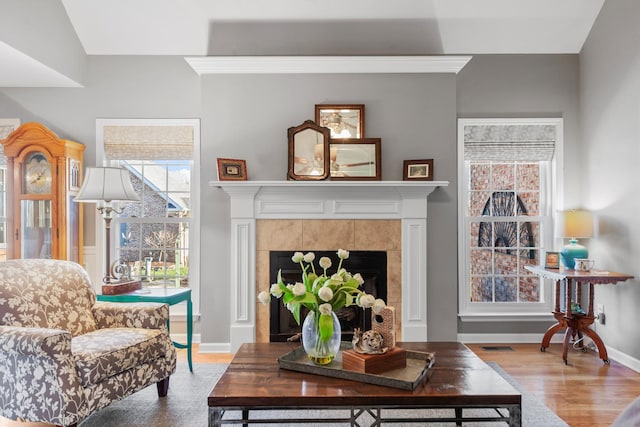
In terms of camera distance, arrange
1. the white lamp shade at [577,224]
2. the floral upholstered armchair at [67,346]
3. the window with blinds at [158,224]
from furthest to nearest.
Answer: the window with blinds at [158,224]
the white lamp shade at [577,224]
the floral upholstered armchair at [67,346]

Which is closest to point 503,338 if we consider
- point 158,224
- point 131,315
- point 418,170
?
point 418,170

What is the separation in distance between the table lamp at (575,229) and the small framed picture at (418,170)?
1.22 metres

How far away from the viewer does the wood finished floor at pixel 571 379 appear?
2.67m

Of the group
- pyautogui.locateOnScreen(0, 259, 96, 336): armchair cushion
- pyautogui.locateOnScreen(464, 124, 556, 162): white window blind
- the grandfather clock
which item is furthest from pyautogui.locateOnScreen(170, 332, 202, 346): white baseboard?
pyautogui.locateOnScreen(464, 124, 556, 162): white window blind

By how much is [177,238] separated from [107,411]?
194 cm

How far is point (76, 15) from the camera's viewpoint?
3.91 m

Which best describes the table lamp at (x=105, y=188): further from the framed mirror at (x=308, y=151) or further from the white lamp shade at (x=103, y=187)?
the framed mirror at (x=308, y=151)

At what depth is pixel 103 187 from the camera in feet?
10.8

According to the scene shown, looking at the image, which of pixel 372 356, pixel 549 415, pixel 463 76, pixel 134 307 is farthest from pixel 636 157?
pixel 134 307

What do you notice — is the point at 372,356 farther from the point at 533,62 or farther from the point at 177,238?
the point at 533,62

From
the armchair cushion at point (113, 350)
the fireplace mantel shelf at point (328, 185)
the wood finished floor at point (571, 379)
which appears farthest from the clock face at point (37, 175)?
the wood finished floor at point (571, 379)

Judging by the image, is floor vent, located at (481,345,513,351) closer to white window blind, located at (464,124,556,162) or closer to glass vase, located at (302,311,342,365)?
white window blind, located at (464,124,556,162)

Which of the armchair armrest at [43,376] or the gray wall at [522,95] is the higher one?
the gray wall at [522,95]

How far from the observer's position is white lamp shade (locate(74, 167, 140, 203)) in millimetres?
3270
